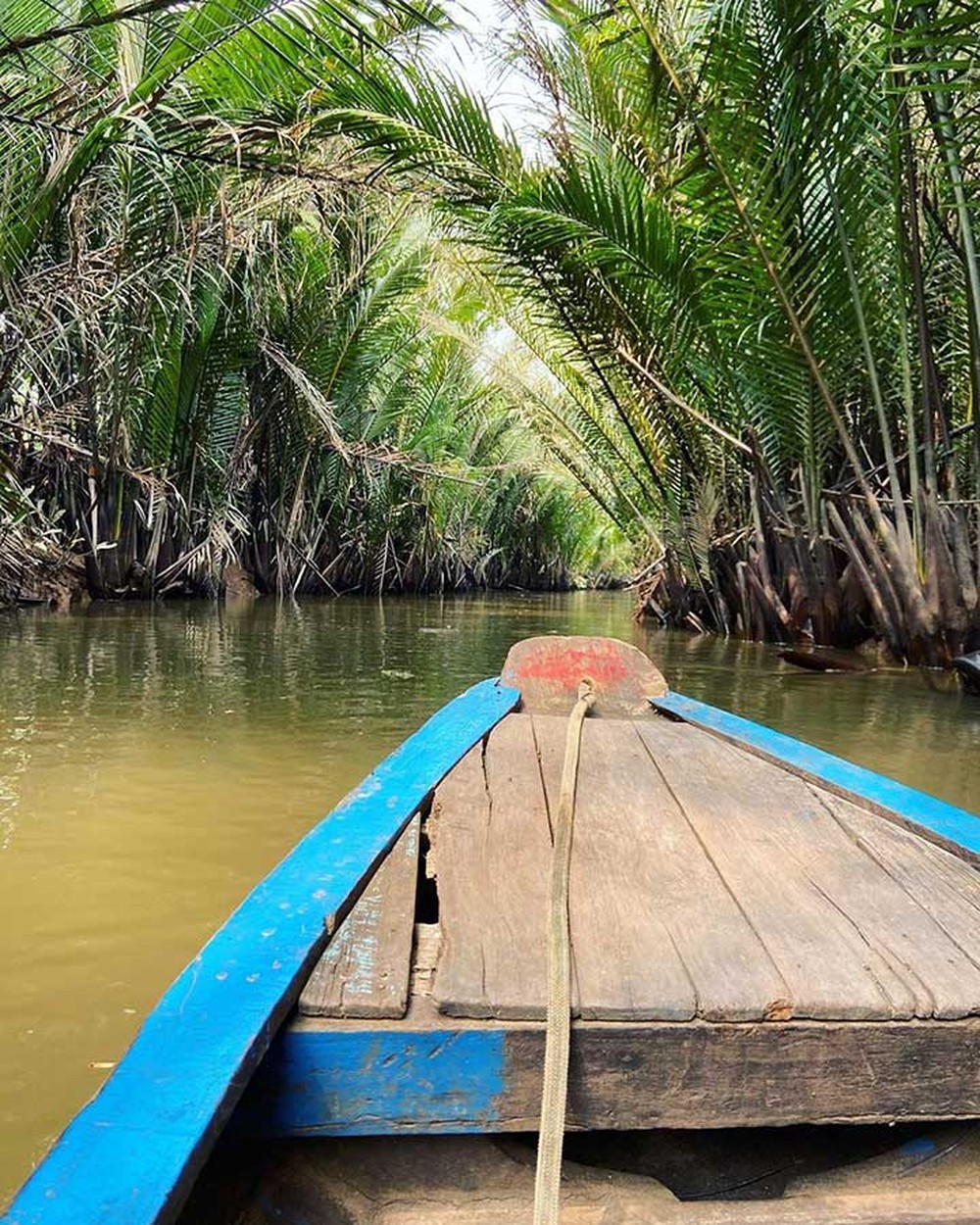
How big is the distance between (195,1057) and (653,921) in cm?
60

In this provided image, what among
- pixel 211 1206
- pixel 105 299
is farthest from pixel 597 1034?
pixel 105 299

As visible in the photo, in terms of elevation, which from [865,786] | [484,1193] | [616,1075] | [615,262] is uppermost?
[615,262]

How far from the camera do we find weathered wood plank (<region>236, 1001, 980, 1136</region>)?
3.18ft

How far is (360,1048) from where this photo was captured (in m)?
0.98

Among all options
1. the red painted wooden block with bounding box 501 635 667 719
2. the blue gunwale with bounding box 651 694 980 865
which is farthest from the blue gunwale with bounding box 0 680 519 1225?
the red painted wooden block with bounding box 501 635 667 719

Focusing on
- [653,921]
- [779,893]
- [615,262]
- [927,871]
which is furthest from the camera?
[615,262]

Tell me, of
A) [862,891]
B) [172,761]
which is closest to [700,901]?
[862,891]

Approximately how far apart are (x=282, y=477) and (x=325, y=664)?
314 inches

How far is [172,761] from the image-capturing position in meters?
3.27

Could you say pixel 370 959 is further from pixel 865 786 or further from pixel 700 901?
pixel 865 786

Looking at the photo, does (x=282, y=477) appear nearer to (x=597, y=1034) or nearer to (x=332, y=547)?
(x=332, y=547)

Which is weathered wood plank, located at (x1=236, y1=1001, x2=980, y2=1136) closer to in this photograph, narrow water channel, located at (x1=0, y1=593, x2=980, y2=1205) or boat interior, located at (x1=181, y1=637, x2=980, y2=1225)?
boat interior, located at (x1=181, y1=637, x2=980, y2=1225)

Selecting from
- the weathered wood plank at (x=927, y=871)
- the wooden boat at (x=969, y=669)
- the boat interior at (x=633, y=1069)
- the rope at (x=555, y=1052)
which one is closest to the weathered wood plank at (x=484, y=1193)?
the boat interior at (x=633, y=1069)

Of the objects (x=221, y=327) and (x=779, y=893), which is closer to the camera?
(x=779, y=893)
